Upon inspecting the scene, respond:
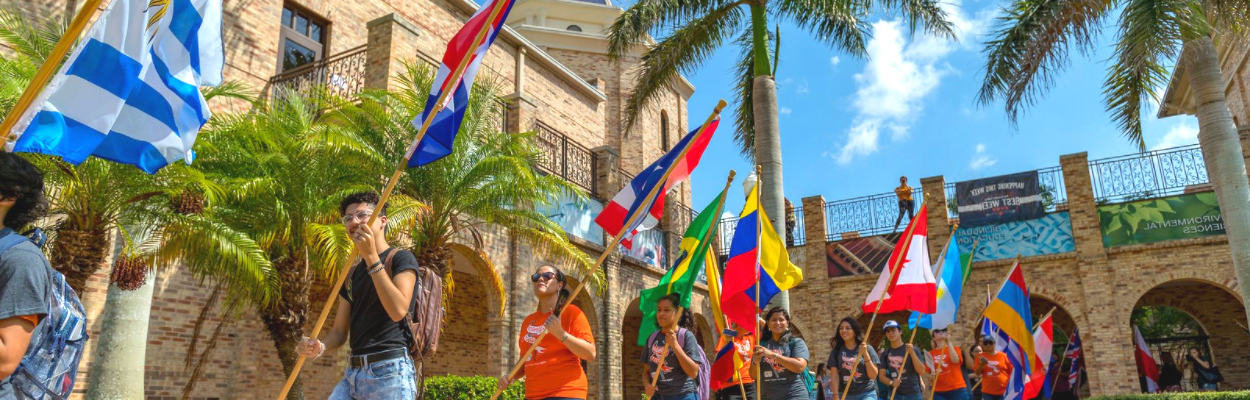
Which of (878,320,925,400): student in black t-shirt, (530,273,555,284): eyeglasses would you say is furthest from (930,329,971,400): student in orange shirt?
(530,273,555,284): eyeglasses

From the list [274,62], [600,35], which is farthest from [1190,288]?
[274,62]

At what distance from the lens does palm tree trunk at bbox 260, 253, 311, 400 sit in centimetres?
1084

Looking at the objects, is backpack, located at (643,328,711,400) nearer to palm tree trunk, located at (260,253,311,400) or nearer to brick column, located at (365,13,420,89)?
palm tree trunk, located at (260,253,311,400)

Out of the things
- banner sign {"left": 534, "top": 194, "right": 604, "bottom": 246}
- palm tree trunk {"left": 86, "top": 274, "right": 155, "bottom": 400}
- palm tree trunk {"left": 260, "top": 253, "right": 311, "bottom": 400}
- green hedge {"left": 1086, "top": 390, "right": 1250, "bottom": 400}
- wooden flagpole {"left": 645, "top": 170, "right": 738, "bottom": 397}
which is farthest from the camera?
banner sign {"left": 534, "top": 194, "right": 604, "bottom": 246}

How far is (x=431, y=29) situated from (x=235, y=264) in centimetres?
1154

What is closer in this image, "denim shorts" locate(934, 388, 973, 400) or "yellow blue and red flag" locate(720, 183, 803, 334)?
"yellow blue and red flag" locate(720, 183, 803, 334)

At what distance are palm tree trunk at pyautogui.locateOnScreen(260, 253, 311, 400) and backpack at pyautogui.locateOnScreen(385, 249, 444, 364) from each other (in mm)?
7177

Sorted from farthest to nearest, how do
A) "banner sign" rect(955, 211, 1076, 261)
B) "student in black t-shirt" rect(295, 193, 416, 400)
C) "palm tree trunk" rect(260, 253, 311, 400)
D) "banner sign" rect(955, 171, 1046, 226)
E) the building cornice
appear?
"banner sign" rect(955, 171, 1046, 226) → "banner sign" rect(955, 211, 1076, 261) → the building cornice → "palm tree trunk" rect(260, 253, 311, 400) → "student in black t-shirt" rect(295, 193, 416, 400)

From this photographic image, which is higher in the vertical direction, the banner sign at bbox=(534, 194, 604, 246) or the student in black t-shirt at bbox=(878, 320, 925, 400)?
the banner sign at bbox=(534, 194, 604, 246)

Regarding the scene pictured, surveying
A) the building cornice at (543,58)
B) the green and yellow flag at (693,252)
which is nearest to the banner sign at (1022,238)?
the building cornice at (543,58)

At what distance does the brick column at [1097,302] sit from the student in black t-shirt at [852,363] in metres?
14.9

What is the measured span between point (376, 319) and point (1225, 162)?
13565mm

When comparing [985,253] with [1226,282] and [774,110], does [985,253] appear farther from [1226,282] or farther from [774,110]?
[774,110]

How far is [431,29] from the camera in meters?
20.2
